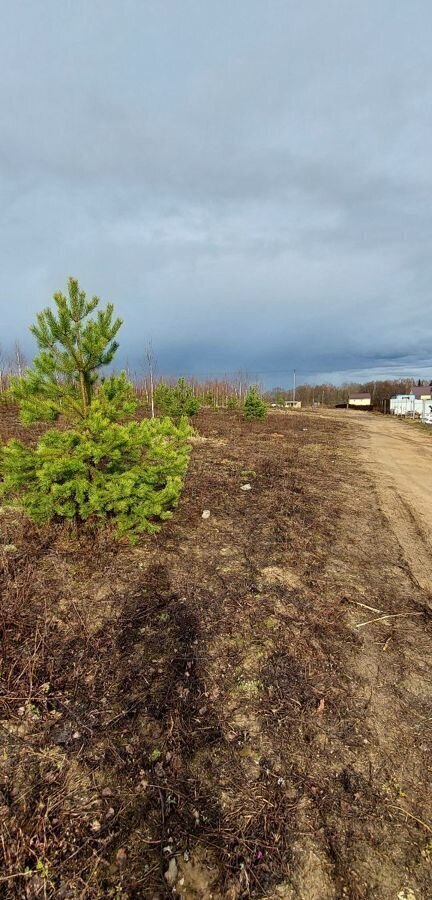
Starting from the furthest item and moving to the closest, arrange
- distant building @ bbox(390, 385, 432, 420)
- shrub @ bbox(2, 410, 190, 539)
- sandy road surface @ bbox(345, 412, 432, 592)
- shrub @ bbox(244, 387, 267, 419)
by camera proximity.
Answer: distant building @ bbox(390, 385, 432, 420) → shrub @ bbox(244, 387, 267, 419) → sandy road surface @ bbox(345, 412, 432, 592) → shrub @ bbox(2, 410, 190, 539)

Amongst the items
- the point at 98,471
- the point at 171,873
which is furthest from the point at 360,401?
the point at 171,873

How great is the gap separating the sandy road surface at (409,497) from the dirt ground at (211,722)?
35 centimetres

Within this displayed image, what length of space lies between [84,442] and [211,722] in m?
3.43

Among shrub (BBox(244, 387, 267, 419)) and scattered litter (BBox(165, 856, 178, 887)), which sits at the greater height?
shrub (BBox(244, 387, 267, 419))

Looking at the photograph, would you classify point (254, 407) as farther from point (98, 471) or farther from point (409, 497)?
point (98, 471)

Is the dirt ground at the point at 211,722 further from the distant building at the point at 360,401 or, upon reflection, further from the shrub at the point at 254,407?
the distant building at the point at 360,401

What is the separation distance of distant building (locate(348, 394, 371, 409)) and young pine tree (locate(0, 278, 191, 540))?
307 ft

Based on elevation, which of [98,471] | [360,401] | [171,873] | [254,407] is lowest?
[171,873]

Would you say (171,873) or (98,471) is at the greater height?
(98,471)

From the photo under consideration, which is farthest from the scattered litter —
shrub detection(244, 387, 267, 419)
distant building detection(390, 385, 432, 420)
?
distant building detection(390, 385, 432, 420)

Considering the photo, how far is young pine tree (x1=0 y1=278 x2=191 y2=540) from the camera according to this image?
481cm

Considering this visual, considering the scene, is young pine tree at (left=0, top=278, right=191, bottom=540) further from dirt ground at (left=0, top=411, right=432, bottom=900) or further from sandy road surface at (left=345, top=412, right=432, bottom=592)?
sandy road surface at (left=345, top=412, right=432, bottom=592)

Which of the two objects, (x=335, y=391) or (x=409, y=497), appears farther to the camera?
(x=335, y=391)

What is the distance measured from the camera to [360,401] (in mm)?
97438
